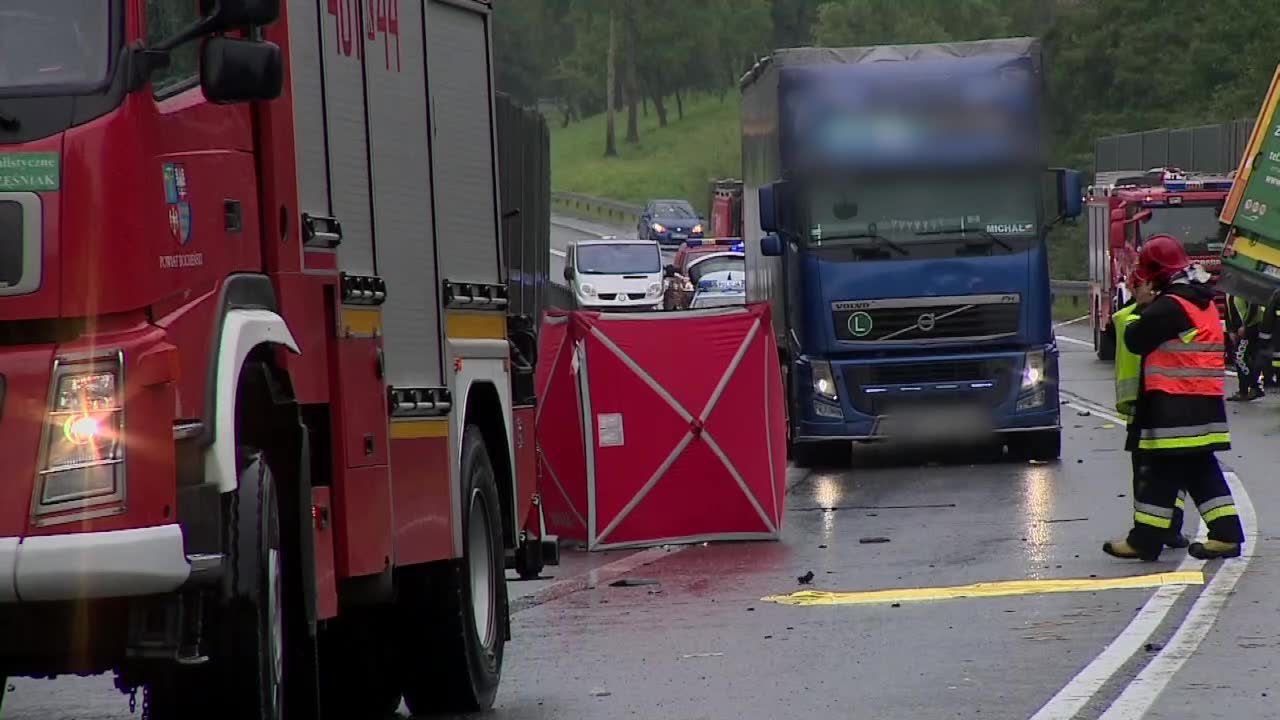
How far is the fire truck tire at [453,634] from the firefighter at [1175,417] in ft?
17.1

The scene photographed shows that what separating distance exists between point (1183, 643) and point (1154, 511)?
11.0ft

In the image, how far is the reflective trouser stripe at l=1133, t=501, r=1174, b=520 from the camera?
13.2 meters

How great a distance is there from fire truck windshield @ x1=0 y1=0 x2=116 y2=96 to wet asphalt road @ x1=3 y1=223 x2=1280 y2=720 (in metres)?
3.64

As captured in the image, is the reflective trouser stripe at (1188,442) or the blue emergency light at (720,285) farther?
the blue emergency light at (720,285)

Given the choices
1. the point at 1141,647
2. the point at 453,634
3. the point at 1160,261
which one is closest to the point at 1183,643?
the point at 1141,647

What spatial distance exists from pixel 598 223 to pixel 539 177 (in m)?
77.1

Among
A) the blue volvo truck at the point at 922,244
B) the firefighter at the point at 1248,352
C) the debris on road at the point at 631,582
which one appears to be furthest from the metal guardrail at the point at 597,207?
the debris on road at the point at 631,582

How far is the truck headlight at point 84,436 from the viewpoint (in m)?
5.73

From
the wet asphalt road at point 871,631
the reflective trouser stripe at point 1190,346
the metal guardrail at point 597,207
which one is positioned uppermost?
the metal guardrail at point 597,207

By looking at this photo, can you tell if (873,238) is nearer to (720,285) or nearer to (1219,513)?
(1219,513)

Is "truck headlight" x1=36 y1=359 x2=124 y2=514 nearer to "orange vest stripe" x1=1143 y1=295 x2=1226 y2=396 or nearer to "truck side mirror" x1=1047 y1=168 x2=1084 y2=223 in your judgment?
"orange vest stripe" x1=1143 y1=295 x2=1226 y2=396

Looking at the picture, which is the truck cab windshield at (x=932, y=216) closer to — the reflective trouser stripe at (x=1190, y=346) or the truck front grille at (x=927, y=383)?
the truck front grille at (x=927, y=383)

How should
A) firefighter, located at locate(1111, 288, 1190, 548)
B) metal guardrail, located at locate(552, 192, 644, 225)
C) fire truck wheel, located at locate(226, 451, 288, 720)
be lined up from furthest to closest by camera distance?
metal guardrail, located at locate(552, 192, 644, 225), firefighter, located at locate(1111, 288, 1190, 548), fire truck wheel, located at locate(226, 451, 288, 720)

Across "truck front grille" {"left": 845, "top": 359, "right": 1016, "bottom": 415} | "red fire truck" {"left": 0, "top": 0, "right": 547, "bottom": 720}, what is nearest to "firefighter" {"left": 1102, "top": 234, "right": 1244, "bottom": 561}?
"red fire truck" {"left": 0, "top": 0, "right": 547, "bottom": 720}
